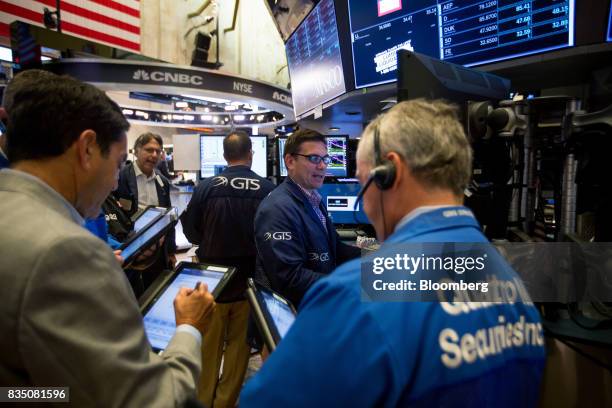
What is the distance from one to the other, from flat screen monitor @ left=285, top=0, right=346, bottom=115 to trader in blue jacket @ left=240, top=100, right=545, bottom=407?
2.42 m

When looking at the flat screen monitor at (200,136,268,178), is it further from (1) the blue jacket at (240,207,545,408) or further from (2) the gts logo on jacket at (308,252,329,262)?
(1) the blue jacket at (240,207,545,408)

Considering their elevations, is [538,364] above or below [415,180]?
below

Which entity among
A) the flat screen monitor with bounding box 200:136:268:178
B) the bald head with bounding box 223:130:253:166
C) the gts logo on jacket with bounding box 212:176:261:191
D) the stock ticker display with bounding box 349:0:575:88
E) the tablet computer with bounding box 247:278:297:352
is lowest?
the tablet computer with bounding box 247:278:297:352

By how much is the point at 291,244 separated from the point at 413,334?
1296mm

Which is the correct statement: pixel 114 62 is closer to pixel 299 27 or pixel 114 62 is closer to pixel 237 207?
pixel 299 27

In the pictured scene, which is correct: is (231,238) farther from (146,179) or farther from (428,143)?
(428,143)

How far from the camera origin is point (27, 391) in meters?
0.77

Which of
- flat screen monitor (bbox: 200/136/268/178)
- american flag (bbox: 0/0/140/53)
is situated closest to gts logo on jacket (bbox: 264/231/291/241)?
flat screen monitor (bbox: 200/136/268/178)

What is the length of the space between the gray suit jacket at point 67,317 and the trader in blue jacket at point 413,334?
0.27m

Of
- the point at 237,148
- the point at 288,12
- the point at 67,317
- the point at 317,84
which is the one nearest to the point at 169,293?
the point at 67,317

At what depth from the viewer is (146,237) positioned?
1.80 meters

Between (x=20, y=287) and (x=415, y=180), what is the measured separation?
2.64ft

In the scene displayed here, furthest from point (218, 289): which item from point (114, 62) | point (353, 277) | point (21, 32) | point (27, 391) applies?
point (114, 62)

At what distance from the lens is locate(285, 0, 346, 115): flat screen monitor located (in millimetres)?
3170
